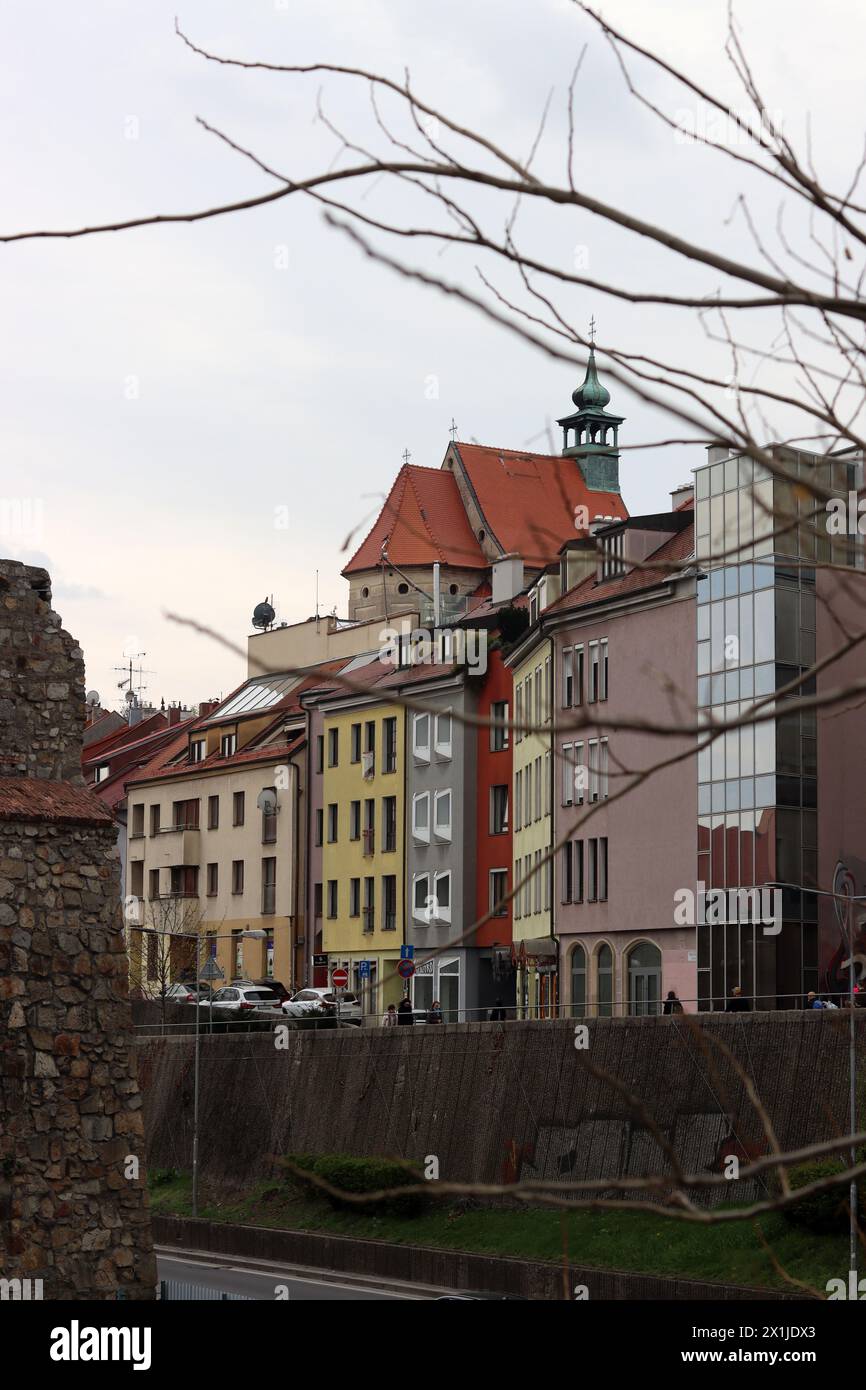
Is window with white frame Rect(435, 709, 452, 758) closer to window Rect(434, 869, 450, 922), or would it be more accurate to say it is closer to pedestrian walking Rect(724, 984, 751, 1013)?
window Rect(434, 869, 450, 922)

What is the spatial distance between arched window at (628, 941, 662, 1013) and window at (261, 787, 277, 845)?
99.5 ft

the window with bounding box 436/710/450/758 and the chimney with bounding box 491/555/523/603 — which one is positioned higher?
the chimney with bounding box 491/555/523/603

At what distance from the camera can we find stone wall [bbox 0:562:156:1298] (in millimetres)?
14867

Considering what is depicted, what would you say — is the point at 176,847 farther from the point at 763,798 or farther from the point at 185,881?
the point at 763,798

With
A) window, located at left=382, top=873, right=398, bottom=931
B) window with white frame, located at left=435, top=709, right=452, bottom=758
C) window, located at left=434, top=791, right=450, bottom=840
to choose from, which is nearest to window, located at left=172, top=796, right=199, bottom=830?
window, located at left=382, top=873, right=398, bottom=931

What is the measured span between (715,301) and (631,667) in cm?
5493

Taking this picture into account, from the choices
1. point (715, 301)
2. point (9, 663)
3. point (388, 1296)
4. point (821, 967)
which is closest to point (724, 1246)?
point (388, 1296)

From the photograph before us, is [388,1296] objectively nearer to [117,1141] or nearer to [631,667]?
[117,1141]

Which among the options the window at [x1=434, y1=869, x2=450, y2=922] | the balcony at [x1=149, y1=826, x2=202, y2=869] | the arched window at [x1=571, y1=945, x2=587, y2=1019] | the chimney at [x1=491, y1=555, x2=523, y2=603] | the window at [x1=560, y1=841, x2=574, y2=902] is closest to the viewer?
the arched window at [x1=571, y1=945, x2=587, y2=1019]

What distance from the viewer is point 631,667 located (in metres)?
58.3

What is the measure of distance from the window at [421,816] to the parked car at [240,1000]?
8646 mm

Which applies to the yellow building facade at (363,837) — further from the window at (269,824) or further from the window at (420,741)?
the window at (269,824)

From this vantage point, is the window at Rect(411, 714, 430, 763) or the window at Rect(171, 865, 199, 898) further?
the window at Rect(171, 865, 199, 898)

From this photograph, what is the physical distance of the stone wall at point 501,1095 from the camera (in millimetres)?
34812
